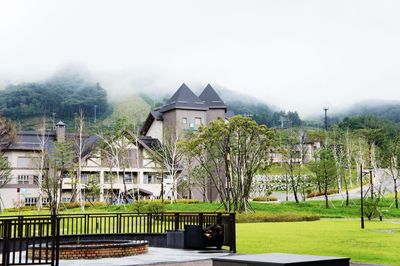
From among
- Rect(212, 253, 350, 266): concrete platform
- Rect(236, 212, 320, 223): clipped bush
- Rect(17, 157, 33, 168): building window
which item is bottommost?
Rect(236, 212, 320, 223): clipped bush

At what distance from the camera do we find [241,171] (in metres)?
42.9

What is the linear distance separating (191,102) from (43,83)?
4916 inches

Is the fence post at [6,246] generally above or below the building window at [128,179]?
below

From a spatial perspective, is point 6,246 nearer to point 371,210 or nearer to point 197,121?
point 371,210

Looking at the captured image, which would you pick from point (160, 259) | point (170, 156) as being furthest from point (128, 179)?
point (160, 259)

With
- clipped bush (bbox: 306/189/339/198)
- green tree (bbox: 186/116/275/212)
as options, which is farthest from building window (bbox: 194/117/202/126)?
green tree (bbox: 186/116/275/212)

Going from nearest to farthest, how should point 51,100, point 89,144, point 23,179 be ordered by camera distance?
1. point 23,179
2. point 89,144
3. point 51,100

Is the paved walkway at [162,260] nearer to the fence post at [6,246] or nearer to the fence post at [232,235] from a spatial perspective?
the fence post at [232,235]

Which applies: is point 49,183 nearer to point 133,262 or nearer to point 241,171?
point 241,171

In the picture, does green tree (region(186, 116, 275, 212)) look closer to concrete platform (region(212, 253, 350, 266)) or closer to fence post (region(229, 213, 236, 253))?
fence post (region(229, 213, 236, 253))

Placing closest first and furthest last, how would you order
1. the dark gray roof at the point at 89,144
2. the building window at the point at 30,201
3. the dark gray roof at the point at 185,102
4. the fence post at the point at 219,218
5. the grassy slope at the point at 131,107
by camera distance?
the fence post at the point at 219,218
the building window at the point at 30,201
the dark gray roof at the point at 89,144
the dark gray roof at the point at 185,102
the grassy slope at the point at 131,107

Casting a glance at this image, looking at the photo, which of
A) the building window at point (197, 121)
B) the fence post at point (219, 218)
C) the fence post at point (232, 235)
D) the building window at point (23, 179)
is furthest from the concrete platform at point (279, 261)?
the building window at point (197, 121)

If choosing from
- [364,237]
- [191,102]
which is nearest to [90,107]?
[191,102]

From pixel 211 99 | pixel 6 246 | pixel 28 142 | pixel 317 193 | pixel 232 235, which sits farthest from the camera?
pixel 211 99
